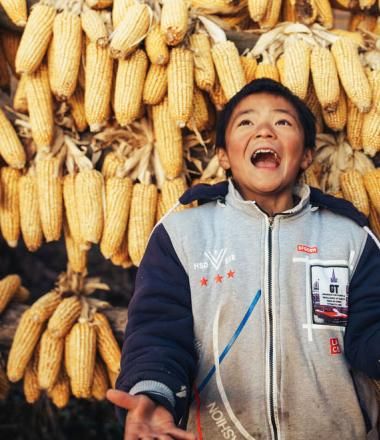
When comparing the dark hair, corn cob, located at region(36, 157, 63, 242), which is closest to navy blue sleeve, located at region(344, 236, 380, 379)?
the dark hair

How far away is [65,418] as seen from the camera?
4500 mm

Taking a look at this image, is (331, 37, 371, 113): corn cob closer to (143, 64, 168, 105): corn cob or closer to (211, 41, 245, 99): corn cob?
(211, 41, 245, 99): corn cob

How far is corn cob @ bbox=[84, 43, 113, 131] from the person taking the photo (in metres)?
3.26

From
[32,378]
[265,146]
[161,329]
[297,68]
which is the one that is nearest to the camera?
[161,329]

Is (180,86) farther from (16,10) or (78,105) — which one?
(16,10)

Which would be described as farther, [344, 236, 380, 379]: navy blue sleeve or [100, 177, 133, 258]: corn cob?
Result: [100, 177, 133, 258]: corn cob

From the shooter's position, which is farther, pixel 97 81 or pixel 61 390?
pixel 61 390

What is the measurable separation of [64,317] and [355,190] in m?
1.60

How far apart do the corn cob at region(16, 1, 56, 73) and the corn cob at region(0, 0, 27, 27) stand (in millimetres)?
52

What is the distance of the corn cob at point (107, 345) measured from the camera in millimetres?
3598

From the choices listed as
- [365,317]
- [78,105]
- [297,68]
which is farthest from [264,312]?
[78,105]

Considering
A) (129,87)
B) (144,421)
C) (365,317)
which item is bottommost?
(144,421)

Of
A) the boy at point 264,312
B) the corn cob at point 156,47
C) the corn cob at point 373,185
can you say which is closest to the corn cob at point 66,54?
the corn cob at point 156,47

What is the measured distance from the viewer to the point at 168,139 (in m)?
3.36
